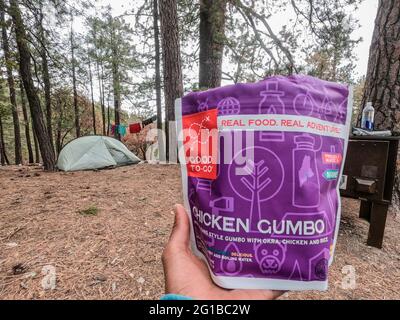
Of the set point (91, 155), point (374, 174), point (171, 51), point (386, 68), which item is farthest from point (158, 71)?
point (374, 174)

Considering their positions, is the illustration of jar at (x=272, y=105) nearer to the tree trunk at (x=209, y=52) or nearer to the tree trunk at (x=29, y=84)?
the tree trunk at (x=209, y=52)

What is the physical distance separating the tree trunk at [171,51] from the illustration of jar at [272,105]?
385 cm

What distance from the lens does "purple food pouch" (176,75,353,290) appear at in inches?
29.2

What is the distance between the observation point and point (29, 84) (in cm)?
524

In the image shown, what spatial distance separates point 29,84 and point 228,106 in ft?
19.4

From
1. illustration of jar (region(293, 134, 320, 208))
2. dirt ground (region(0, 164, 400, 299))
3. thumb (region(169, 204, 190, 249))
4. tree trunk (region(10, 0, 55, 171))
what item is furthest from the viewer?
tree trunk (region(10, 0, 55, 171))

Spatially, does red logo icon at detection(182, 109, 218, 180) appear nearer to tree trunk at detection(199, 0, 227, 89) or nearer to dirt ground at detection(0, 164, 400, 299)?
dirt ground at detection(0, 164, 400, 299)

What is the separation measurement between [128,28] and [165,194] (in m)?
5.79

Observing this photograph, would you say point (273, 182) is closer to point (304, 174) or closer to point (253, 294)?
point (304, 174)

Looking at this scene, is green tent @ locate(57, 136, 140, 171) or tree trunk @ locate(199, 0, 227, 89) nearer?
tree trunk @ locate(199, 0, 227, 89)

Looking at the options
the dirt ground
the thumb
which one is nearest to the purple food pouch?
the thumb

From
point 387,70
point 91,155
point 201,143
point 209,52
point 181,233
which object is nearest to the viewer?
point 201,143
